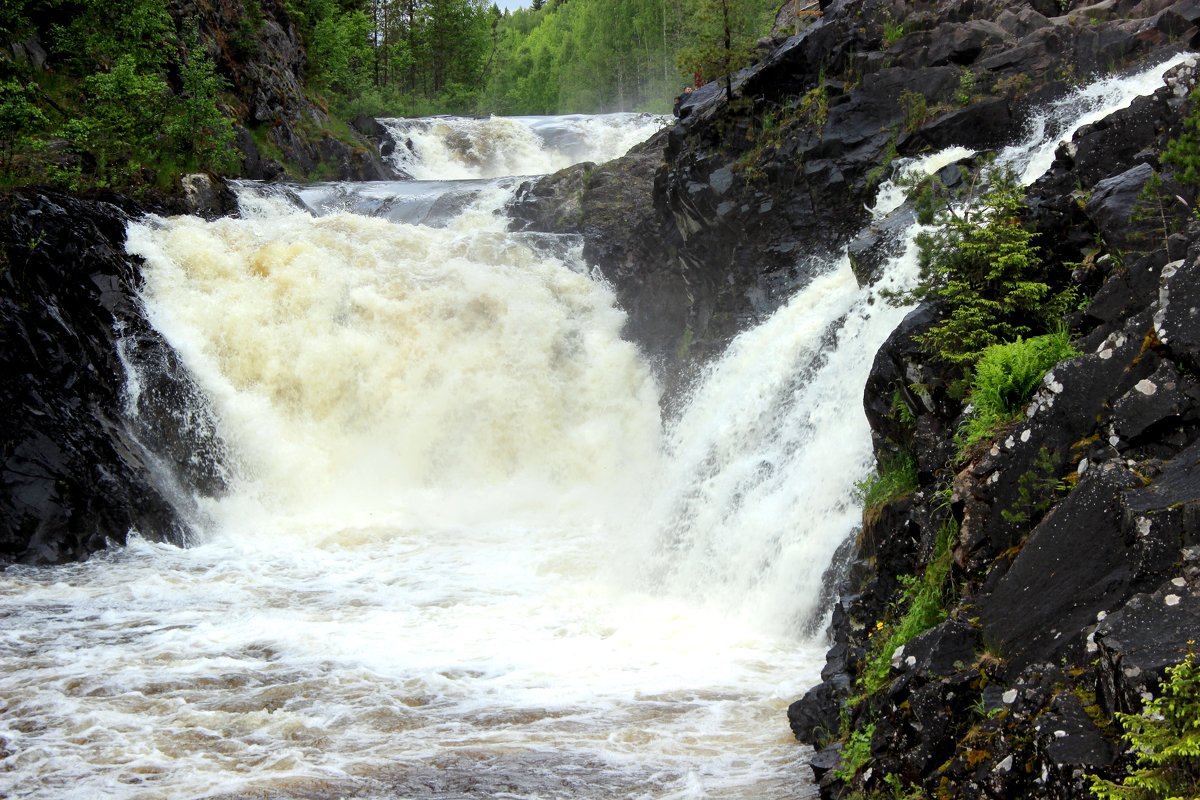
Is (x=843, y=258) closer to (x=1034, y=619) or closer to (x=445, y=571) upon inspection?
(x=445, y=571)

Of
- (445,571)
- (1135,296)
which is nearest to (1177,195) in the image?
(1135,296)

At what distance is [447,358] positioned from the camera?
21.2 meters

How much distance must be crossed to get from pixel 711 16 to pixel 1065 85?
26.9 ft

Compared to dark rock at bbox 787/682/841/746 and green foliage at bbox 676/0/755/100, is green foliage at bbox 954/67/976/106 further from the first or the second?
dark rock at bbox 787/682/841/746

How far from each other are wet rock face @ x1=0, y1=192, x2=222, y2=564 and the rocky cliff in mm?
12072

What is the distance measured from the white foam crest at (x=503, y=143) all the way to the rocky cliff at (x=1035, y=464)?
21455 millimetres

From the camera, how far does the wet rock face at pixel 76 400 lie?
623 inches

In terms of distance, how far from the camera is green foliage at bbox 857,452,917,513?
980 centimetres

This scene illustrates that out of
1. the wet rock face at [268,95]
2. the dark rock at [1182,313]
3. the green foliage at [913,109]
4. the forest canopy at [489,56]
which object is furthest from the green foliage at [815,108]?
the forest canopy at [489,56]

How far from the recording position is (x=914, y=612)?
310 inches

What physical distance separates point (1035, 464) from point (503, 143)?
115 ft

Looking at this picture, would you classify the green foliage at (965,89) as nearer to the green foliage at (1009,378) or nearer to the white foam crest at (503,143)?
the green foliage at (1009,378)

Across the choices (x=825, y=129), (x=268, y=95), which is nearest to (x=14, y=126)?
(x=268, y=95)

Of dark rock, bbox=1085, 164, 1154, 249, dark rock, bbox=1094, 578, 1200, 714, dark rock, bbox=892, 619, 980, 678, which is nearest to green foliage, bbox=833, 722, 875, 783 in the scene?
dark rock, bbox=892, 619, 980, 678
